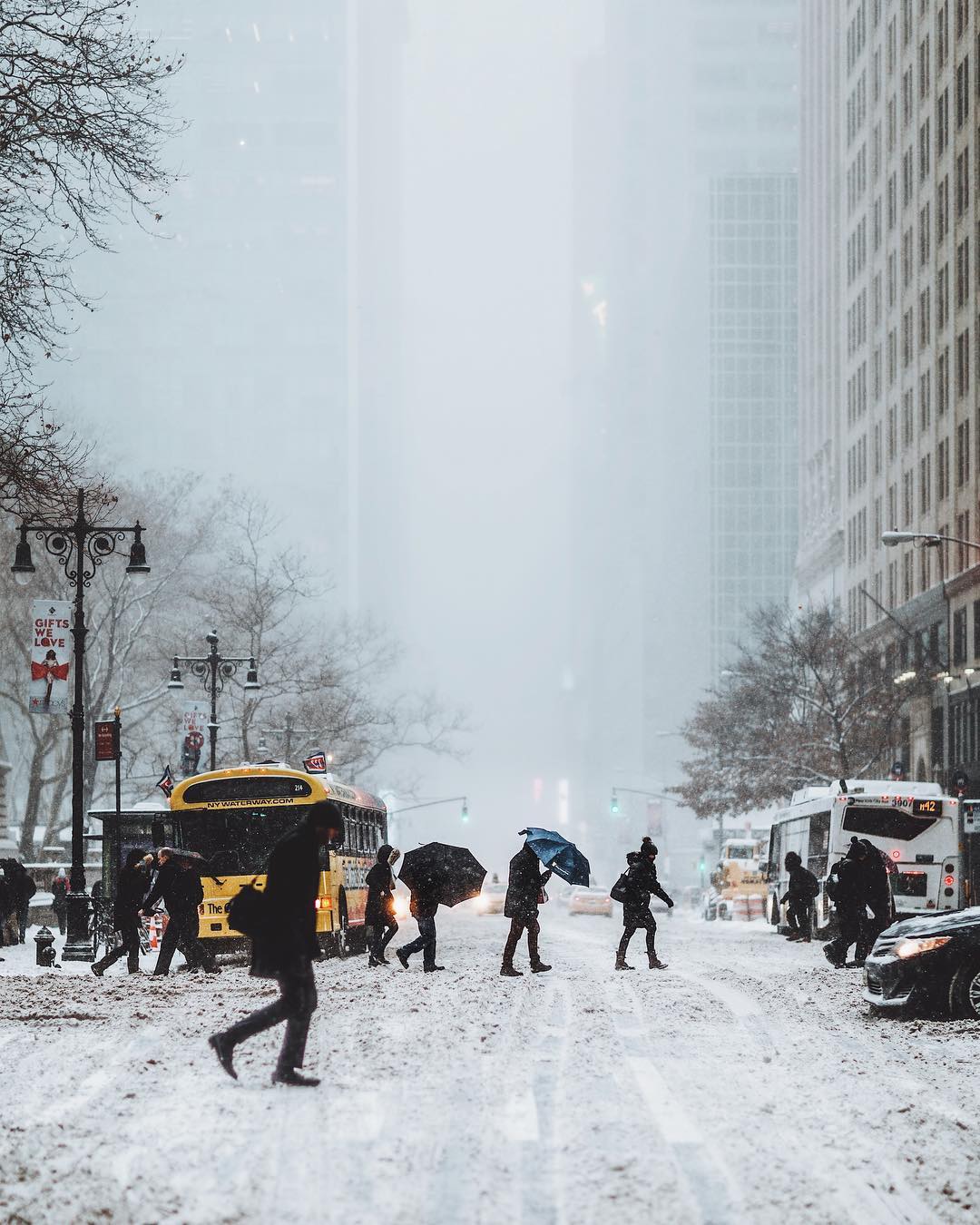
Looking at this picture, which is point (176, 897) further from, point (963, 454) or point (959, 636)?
point (963, 454)

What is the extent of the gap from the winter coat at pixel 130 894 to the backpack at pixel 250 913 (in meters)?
13.2

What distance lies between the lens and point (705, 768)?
75.0 m

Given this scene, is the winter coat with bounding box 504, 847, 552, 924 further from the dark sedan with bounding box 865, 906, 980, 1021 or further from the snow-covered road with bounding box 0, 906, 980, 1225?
the dark sedan with bounding box 865, 906, 980, 1021

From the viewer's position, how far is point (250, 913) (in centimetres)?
1091

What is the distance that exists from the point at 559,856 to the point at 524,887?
2.13 feet

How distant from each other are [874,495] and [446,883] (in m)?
64.3

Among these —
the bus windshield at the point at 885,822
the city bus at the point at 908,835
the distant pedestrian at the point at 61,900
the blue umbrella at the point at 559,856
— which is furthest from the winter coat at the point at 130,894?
the distant pedestrian at the point at 61,900

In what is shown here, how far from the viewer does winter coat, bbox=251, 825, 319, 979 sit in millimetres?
10836

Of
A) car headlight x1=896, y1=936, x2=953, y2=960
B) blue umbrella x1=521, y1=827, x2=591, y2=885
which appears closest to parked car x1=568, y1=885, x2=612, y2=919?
blue umbrella x1=521, y1=827, x2=591, y2=885

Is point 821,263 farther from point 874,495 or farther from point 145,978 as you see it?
point 145,978

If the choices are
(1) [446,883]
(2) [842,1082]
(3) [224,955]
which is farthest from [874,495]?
(2) [842,1082]

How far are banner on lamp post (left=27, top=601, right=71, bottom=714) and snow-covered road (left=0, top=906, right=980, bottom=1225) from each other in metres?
12.4

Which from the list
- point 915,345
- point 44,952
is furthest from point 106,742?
point 915,345

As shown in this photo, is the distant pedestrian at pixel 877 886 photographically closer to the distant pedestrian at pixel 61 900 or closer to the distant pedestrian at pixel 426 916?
the distant pedestrian at pixel 426 916
